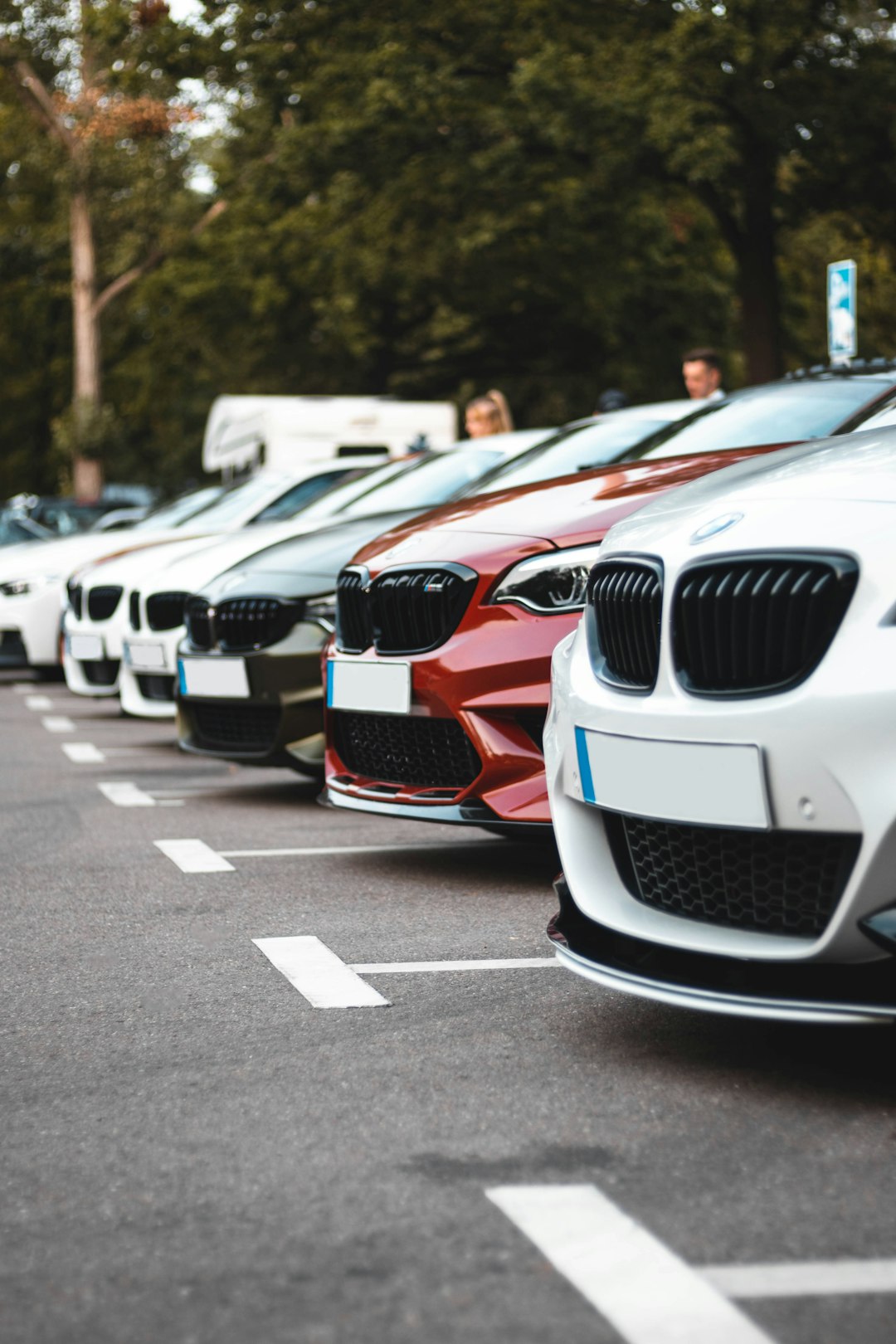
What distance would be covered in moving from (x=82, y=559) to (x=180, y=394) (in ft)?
114

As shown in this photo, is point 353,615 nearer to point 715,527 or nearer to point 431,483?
point 715,527

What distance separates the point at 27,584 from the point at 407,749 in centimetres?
977

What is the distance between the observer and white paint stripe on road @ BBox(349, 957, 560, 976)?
4.64 m

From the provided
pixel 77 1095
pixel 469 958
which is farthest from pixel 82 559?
pixel 77 1095

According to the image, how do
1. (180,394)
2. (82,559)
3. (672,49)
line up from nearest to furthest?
(82,559) < (672,49) < (180,394)

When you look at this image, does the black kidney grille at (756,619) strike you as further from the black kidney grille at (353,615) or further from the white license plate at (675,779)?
the black kidney grille at (353,615)

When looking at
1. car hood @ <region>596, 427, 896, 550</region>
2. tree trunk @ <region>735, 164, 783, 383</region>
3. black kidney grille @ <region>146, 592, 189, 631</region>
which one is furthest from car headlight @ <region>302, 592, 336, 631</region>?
tree trunk @ <region>735, 164, 783, 383</region>

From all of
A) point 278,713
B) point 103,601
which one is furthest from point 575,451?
point 103,601

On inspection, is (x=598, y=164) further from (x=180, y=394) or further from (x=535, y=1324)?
(x=180, y=394)

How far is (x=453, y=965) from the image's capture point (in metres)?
4.69

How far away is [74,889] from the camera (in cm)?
598

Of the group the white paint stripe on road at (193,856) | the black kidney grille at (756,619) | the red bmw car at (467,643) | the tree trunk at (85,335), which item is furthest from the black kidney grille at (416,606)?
the tree trunk at (85,335)

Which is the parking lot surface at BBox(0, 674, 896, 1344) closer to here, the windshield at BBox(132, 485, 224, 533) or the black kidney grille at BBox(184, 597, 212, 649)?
the black kidney grille at BBox(184, 597, 212, 649)

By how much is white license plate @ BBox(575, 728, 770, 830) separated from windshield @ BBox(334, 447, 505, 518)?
533 centimetres
